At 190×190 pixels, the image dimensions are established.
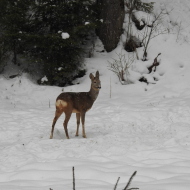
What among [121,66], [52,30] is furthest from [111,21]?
[52,30]

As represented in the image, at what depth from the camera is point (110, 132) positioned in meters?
7.64

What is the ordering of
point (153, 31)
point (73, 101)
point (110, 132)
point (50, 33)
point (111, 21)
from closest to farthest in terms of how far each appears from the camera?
point (73, 101) → point (110, 132) → point (50, 33) → point (111, 21) → point (153, 31)

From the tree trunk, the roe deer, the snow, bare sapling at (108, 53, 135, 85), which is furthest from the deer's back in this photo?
the tree trunk

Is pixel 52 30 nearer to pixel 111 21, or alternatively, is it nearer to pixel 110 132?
pixel 111 21

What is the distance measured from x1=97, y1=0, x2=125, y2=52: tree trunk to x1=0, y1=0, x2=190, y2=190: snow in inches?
16.4

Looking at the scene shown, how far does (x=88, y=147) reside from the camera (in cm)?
616

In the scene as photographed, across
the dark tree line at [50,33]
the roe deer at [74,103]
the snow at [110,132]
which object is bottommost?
the snow at [110,132]

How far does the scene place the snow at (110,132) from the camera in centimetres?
427

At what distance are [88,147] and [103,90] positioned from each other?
6081 mm

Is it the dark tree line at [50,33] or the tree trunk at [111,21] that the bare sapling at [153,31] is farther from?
the dark tree line at [50,33]

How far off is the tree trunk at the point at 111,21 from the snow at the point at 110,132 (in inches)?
16.4

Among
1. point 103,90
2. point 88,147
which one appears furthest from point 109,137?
point 103,90

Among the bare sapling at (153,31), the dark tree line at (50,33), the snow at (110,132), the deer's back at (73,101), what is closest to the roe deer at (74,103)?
the deer's back at (73,101)

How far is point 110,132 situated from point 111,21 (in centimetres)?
735
